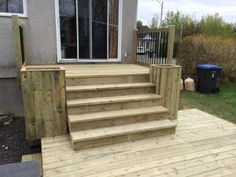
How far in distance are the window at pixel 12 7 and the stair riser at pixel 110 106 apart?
101 inches

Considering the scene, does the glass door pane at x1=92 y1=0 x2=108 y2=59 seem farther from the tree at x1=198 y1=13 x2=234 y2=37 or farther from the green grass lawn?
the tree at x1=198 y1=13 x2=234 y2=37

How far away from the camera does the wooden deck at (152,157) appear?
233 cm

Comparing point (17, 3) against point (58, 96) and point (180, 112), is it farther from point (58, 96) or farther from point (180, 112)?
point (180, 112)

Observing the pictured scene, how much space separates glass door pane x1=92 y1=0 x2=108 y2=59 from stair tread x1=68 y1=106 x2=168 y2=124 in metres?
2.31

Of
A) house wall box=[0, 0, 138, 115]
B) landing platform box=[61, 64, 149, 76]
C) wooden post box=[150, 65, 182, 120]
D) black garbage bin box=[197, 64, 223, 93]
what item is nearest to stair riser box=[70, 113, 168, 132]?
wooden post box=[150, 65, 182, 120]

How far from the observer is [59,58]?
4.84 meters

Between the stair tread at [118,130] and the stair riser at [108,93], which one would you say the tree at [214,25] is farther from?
the stair tread at [118,130]

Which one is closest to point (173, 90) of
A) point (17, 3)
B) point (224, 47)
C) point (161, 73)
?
point (161, 73)

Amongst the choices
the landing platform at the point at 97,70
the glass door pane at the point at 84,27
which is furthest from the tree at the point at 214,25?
the landing platform at the point at 97,70

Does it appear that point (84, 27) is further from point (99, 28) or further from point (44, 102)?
point (44, 102)

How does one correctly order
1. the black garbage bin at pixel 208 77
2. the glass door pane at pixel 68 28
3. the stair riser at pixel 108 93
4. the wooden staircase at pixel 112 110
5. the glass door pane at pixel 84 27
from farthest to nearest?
the black garbage bin at pixel 208 77, the glass door pane at pixel 84 27, the glass door pane at pixel 68 28, the stair riser at pixel 108 93, the wooden staircase at pixel 112 110

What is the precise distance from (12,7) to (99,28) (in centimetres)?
191

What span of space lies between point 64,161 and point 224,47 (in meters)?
6.88

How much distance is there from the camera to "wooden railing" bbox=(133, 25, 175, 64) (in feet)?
13.6
